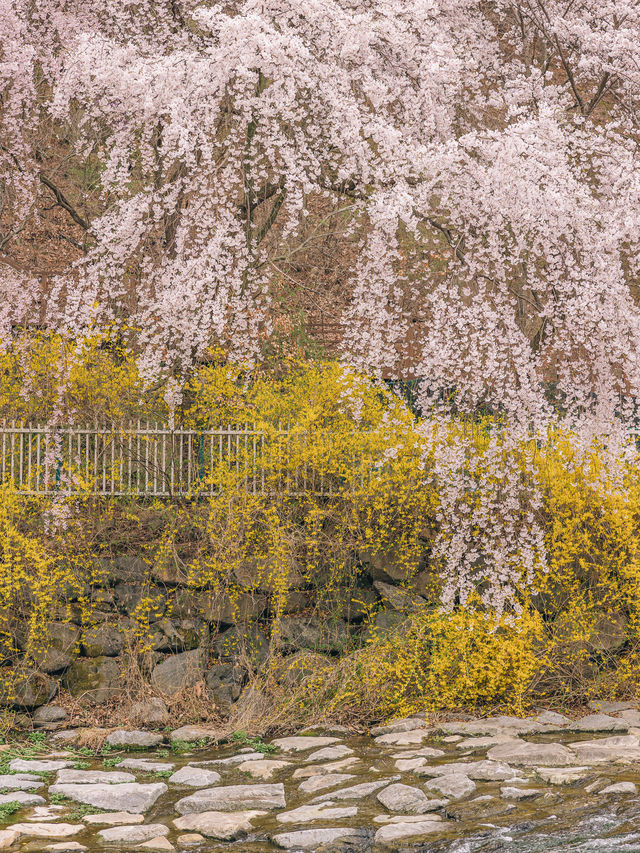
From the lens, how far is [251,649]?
7.86 meters

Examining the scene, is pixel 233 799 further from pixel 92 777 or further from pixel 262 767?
pixel 92 777

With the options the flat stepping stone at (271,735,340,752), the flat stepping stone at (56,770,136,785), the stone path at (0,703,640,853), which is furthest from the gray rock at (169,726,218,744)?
the flat stepping stone at (56,770,136,785)

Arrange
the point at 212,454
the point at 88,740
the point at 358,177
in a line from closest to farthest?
the point at 88,740, the point at 358,177, the point at 212,454

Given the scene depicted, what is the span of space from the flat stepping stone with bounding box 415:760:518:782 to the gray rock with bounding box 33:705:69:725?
3.24m

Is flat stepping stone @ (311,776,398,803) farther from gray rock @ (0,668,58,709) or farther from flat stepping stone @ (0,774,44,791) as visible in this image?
gray rock @ (0,668,58,709)

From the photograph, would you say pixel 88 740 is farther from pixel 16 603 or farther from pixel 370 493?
pixel 370 493

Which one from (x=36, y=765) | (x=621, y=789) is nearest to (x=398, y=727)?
(x=621, y=789)

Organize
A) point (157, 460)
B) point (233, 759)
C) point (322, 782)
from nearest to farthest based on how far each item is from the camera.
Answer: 1. point (322, 782)
2. point (233, 759)
3. point (157, 460)

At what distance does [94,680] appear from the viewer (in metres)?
7.71

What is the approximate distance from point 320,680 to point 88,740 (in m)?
1.85

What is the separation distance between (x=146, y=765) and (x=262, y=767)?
2.74ft

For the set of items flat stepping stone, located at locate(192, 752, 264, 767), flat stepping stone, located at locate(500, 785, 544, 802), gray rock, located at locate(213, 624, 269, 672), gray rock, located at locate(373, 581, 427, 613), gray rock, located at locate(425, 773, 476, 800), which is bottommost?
flat stepping stone, located at locate(192, 752, 264, 767)

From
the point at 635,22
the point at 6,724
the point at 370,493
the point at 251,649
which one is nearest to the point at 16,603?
the point at 6,724

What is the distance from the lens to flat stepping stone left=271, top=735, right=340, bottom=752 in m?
6.46
